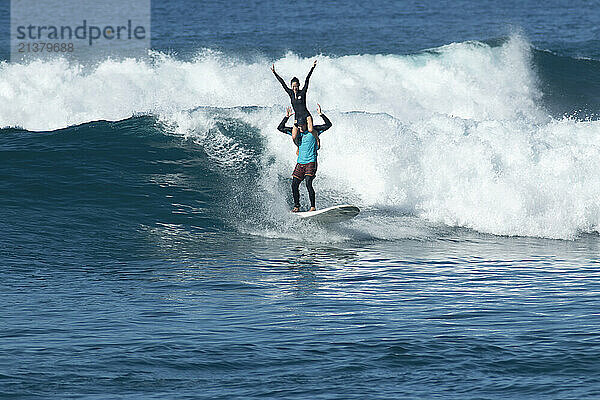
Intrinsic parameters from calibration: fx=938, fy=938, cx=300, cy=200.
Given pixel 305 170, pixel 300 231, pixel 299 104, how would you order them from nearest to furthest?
pixel 299 104
pixel 305 170
pixel 300 231

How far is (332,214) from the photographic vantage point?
14.1 meters

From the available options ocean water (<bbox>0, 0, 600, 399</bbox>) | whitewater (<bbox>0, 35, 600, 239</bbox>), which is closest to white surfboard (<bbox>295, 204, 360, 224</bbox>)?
ocean water (<bbox>0, 0, 600, 399</bbox>)

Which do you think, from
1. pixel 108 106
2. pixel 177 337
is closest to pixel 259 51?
pixel 108 106

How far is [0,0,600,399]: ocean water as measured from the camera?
8070 mm

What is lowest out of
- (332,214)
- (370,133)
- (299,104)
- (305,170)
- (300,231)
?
(300,231)

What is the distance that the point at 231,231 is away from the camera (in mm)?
14703

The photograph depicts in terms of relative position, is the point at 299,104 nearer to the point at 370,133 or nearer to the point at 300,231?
the point at 300,231

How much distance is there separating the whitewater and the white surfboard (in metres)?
0.73

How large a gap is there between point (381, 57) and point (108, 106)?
8418mm

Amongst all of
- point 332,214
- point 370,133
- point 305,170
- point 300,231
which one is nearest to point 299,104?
point 305,170

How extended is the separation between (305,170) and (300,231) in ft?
3.25

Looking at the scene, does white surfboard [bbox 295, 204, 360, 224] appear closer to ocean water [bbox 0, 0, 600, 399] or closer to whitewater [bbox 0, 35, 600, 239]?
ocean water [bbox 0, 0, 600, 399]

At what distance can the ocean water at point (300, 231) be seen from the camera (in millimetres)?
8070

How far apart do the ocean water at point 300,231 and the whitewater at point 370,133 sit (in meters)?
0.06
